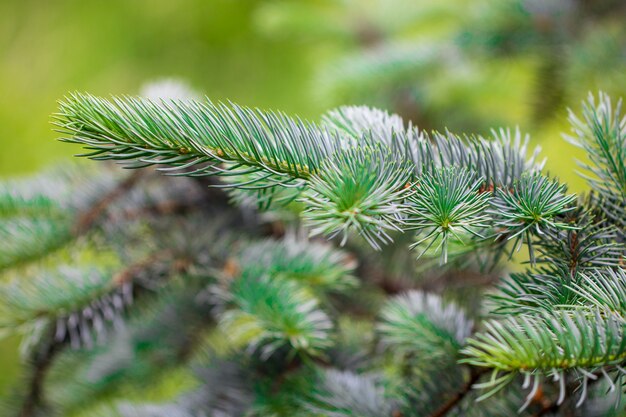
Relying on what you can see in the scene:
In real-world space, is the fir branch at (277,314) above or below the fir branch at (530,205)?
below

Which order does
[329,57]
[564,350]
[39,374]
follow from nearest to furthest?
[564,350] → [39,374] → [329,57]

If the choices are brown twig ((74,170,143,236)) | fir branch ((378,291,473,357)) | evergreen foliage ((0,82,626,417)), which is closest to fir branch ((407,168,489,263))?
evergreen foliage ((0,82,626,417))

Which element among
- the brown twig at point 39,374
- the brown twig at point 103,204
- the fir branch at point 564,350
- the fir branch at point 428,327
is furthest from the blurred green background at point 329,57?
the fir branch at point 564,350

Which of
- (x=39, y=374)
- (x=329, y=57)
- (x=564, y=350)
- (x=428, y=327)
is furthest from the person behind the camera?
(x=329, y=57)

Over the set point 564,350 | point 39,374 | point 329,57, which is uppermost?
point 329,57

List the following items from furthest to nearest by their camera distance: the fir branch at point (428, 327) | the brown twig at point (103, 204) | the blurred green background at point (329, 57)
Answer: the blurred green background at point (329, 57)
the brown twig at point (103, 204)
the fir branch at point (428, 327)

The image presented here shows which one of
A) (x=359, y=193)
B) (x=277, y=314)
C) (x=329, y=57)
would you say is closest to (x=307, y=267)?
(x=277, y=314)

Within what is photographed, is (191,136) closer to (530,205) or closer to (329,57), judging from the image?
(530,205)

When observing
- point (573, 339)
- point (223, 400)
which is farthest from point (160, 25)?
point (573, 339)

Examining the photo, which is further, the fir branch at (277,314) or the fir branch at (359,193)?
the fir branch at (277,314)

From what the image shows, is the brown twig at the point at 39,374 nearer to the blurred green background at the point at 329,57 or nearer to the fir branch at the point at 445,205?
the blurred green background at the point at 329,57
